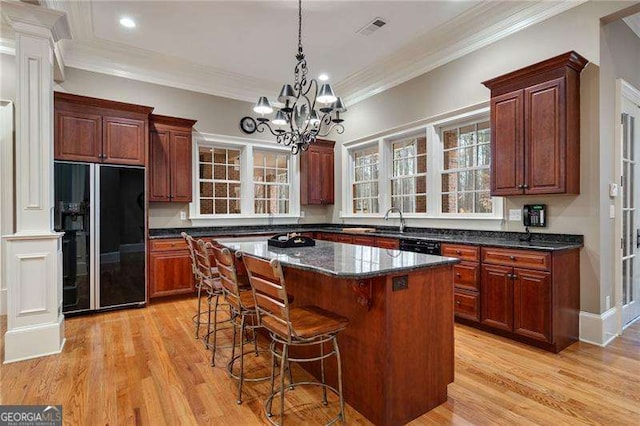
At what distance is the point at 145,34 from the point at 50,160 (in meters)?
2.14

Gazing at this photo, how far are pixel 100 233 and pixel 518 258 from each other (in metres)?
4.55

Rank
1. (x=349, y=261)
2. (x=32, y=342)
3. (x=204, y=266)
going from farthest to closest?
(x=204, y=266), (x=32, y=342), (x=349, y=261)

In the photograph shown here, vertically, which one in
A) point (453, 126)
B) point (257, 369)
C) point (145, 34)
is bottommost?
point (257, 369)

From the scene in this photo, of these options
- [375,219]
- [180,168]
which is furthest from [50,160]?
[375,219]

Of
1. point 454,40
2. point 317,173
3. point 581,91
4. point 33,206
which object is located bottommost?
point 33,206

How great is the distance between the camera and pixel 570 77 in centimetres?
305

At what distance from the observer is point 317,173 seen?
6301mm

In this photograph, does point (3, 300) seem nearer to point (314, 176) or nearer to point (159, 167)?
point (159, 167)

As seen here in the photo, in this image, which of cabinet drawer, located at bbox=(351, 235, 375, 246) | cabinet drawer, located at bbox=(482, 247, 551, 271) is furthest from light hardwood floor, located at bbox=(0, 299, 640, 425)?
cabinet drawer, located at bbox=(351, 235, 375, 246)

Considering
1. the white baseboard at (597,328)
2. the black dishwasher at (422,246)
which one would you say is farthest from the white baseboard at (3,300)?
the white baseboard at (597,328)

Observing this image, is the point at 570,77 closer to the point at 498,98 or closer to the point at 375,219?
the point at 498,98

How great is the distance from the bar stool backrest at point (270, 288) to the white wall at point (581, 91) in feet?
9.73

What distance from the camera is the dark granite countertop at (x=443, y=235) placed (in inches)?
124

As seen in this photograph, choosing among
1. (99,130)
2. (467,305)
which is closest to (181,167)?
(99,130)
